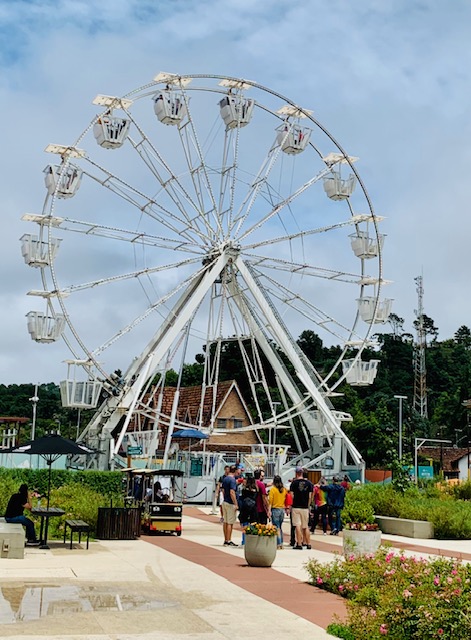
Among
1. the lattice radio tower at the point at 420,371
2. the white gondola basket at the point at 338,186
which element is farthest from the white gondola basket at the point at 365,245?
the lattice radio tower at the point at 420,371

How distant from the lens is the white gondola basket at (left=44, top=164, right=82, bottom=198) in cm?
3497

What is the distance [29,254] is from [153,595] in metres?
23.5

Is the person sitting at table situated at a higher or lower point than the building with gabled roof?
lower

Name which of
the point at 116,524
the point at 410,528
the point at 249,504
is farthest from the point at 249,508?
the point at 410,528

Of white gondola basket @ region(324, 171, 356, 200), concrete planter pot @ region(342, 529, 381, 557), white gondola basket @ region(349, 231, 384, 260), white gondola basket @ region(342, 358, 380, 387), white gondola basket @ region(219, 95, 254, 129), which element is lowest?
concrete planter pot @ region(342, 529, 381, 557)

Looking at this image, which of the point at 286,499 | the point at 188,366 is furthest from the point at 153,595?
the point at 188,366

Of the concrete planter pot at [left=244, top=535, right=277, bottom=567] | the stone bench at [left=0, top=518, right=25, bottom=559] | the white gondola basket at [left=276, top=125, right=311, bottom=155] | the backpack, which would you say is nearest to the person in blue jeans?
the backpack

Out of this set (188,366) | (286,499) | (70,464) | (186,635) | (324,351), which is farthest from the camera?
(324,351)

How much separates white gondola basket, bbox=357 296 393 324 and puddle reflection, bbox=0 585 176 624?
28.4m

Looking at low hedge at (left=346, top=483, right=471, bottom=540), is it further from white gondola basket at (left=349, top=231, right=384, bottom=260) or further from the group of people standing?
white gondola basket at (left=349, top=231, right=384, bottom=260)

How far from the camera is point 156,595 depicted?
40.8 feet

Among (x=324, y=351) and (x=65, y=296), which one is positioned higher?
(x=324, y=351)

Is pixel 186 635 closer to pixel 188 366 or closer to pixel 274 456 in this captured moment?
pixel 274 456

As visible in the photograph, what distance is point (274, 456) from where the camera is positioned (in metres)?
43.4
